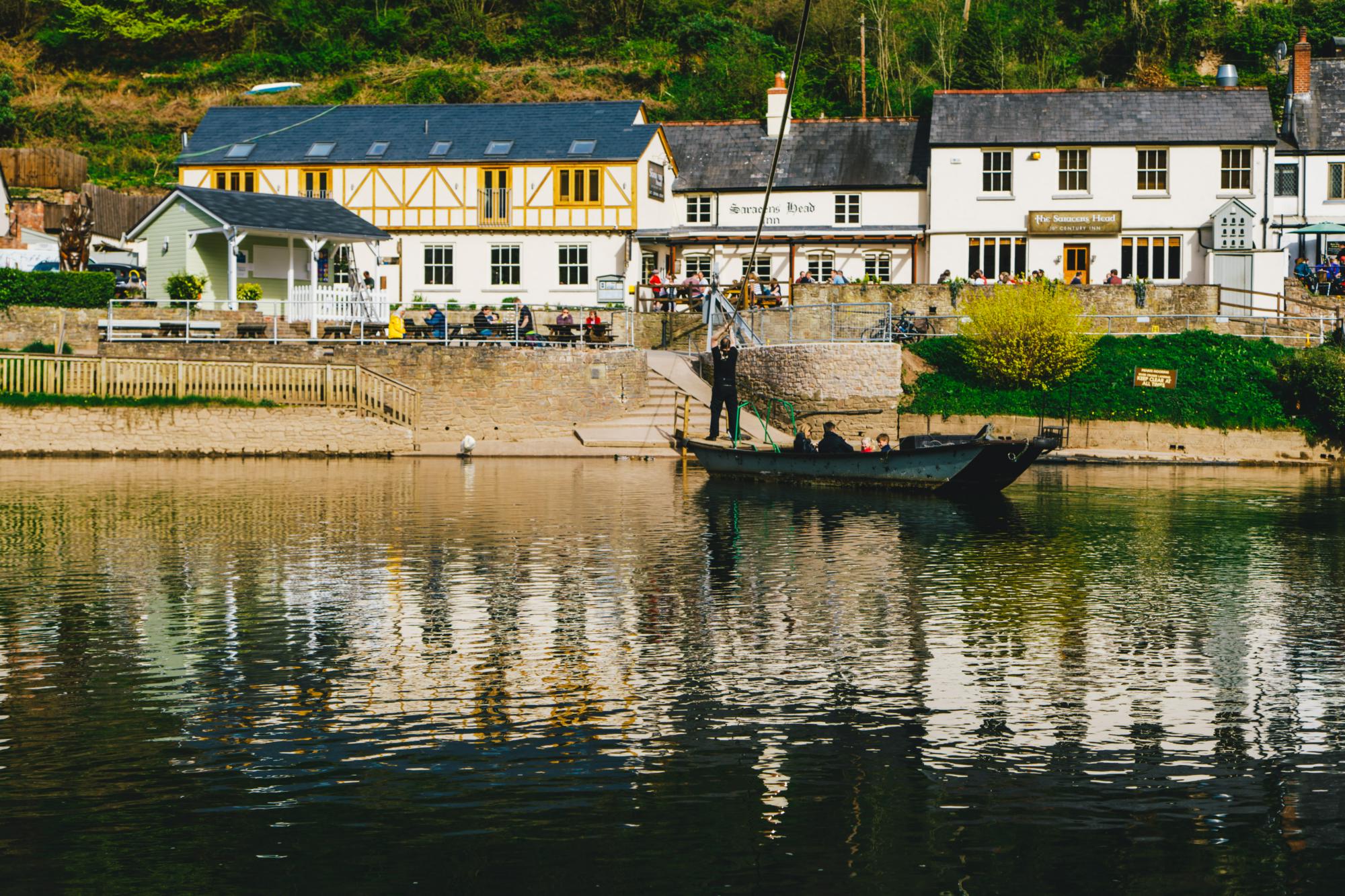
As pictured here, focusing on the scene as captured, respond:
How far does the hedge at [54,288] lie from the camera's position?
136 ft

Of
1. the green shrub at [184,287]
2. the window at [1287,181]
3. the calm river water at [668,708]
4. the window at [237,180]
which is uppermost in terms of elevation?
the window at [237,180]

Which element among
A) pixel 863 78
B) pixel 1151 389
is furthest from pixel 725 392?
pixel 863 78

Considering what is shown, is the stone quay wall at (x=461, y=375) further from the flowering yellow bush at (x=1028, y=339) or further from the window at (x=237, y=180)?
the window at (x=237, y=180)

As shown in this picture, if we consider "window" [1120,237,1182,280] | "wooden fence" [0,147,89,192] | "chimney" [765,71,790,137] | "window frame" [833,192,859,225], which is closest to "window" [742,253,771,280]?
"window frame" [833,192,859,225]

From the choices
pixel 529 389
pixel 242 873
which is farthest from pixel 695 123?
pixel 242 873

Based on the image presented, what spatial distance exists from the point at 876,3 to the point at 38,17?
44.1m

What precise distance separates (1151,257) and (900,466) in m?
23.9

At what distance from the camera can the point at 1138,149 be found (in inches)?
1954

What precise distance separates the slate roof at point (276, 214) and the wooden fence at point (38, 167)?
65.4ft

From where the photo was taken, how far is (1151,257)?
4975 centimetres

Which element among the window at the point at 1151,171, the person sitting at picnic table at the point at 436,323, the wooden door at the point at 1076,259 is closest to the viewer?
the person sitting at picnic table at the point at 436,323

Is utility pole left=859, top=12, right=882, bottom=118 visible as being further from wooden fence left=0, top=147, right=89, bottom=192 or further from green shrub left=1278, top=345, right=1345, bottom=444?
wooden fence left=0, top=147, right=89, bottom=192

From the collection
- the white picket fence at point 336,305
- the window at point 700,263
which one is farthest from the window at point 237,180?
the window at point 700,263

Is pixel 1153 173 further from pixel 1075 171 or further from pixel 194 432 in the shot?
pixel 194 432
